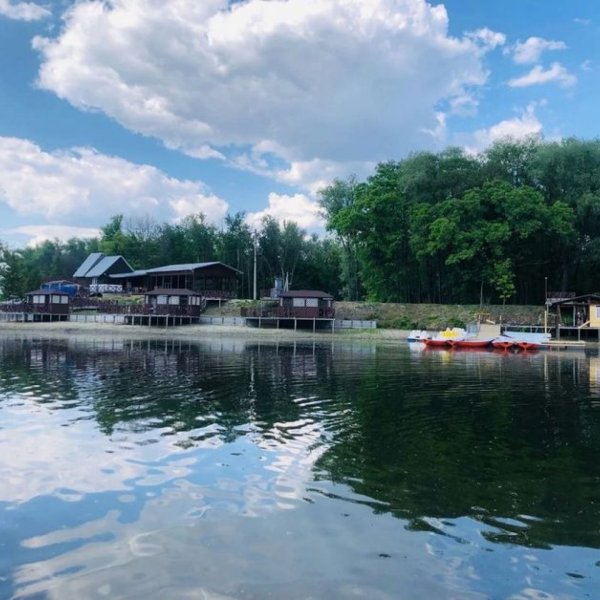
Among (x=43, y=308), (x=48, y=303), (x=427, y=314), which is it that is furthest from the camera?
(x=48, y=303)

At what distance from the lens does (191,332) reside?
159 feet

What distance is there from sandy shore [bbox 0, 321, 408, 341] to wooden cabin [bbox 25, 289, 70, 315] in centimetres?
345

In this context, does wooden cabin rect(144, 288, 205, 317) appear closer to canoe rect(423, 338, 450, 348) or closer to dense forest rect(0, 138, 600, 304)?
dense forest rect(0, 138, 600, 304)

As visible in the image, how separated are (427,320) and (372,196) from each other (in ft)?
47.8

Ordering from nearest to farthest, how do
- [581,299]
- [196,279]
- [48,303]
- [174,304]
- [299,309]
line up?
[581,299]
[299,309]
[174,304]
[48,303]
[196,279]

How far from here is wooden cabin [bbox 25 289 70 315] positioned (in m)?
56.2

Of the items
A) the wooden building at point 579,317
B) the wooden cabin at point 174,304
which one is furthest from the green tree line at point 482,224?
the wooden cabin at point 174,304

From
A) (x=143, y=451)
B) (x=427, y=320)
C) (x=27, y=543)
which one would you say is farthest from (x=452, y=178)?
(x=27, y=543)

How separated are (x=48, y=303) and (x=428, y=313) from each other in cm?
→ 4063

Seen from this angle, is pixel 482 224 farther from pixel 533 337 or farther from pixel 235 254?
pixel 235 254

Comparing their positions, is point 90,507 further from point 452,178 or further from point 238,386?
point 452,178

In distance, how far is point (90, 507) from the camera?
7219 millimetres

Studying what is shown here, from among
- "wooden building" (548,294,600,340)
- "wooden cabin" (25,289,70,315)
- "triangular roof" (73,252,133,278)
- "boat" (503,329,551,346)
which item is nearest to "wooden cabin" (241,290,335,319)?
"boat" (503,329,551,346)

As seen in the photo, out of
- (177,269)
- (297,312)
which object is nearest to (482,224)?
(297,312)
